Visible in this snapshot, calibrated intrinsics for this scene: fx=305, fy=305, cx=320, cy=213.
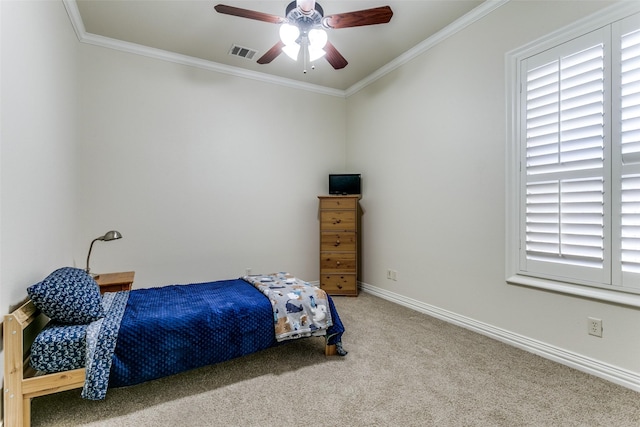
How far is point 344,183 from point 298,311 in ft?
7.68

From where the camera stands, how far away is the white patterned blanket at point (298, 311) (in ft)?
7.20

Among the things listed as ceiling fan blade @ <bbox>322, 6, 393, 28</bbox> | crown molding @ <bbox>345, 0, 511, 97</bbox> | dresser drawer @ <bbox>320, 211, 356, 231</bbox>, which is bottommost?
dresser drawer @ <bbox>320, 211, 356, 231</bbox>

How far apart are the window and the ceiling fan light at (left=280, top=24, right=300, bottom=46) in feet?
5.75

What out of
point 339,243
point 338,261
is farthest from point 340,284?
point 339,243

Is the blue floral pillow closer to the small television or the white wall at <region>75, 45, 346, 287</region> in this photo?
the white wall at <region>75, 45, 346, 287</region>

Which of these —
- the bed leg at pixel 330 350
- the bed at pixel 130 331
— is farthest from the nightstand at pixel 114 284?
the bed leg at pixel 330 350

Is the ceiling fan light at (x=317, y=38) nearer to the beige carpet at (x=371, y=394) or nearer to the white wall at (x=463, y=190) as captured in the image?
the white wall at (x=463, y=190)

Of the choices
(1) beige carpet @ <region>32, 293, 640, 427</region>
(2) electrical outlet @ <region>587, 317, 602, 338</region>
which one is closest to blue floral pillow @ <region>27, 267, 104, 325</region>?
(1) beige carpet @ <region>32, 293, 640, 427</region>

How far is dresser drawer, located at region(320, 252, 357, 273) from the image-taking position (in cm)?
403

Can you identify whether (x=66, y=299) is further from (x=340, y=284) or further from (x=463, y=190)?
(x=463, y=190)

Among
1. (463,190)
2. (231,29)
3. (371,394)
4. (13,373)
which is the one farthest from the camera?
(231,29)

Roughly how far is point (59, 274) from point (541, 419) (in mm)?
2884

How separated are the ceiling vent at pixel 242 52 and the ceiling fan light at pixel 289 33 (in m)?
1.32

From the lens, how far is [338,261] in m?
4.05
